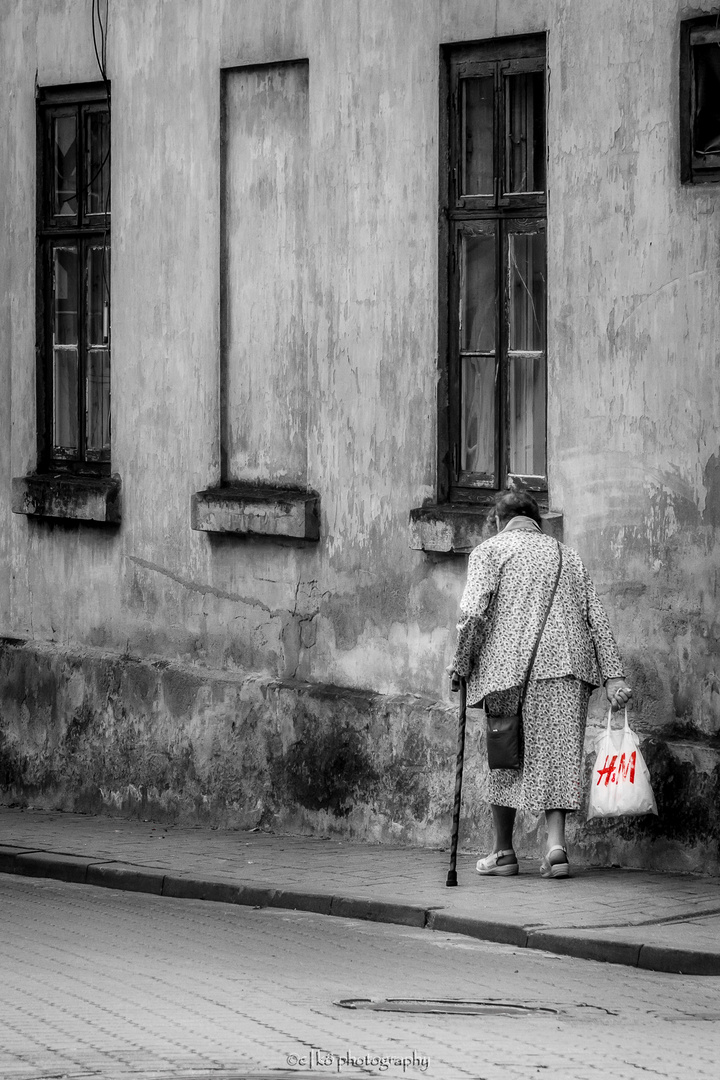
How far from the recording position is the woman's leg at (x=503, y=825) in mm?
10539

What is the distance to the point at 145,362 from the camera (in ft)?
44.2

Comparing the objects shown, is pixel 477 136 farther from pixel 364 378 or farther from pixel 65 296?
pixel 65 296

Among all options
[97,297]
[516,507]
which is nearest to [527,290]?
[516,507]

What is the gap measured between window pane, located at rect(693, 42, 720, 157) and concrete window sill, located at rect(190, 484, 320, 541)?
304 centimetres

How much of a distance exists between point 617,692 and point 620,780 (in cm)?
45

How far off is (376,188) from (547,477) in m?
1.86

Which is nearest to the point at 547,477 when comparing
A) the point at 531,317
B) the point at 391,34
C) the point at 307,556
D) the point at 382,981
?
the point at 531,317

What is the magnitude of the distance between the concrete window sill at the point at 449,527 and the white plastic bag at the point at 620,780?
1384 millimetres

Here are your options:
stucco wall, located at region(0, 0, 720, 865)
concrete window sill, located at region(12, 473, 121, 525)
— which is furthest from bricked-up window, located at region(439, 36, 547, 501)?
concrete window sill, located at region(12, 473, 121, 525)

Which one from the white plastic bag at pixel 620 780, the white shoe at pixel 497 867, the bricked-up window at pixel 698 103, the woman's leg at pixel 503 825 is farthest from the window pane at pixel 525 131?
the white shoe at pixel 497 867

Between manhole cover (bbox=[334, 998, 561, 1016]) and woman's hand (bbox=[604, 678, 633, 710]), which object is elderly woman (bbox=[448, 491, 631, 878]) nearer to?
woman's hand (bbox=[604, 678, 633, 710])

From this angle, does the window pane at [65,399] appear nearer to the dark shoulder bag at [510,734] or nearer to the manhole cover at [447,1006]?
the dark shoulder bag at [510,734]

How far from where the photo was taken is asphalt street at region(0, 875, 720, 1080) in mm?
6762

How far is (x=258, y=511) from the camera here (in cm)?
1253
